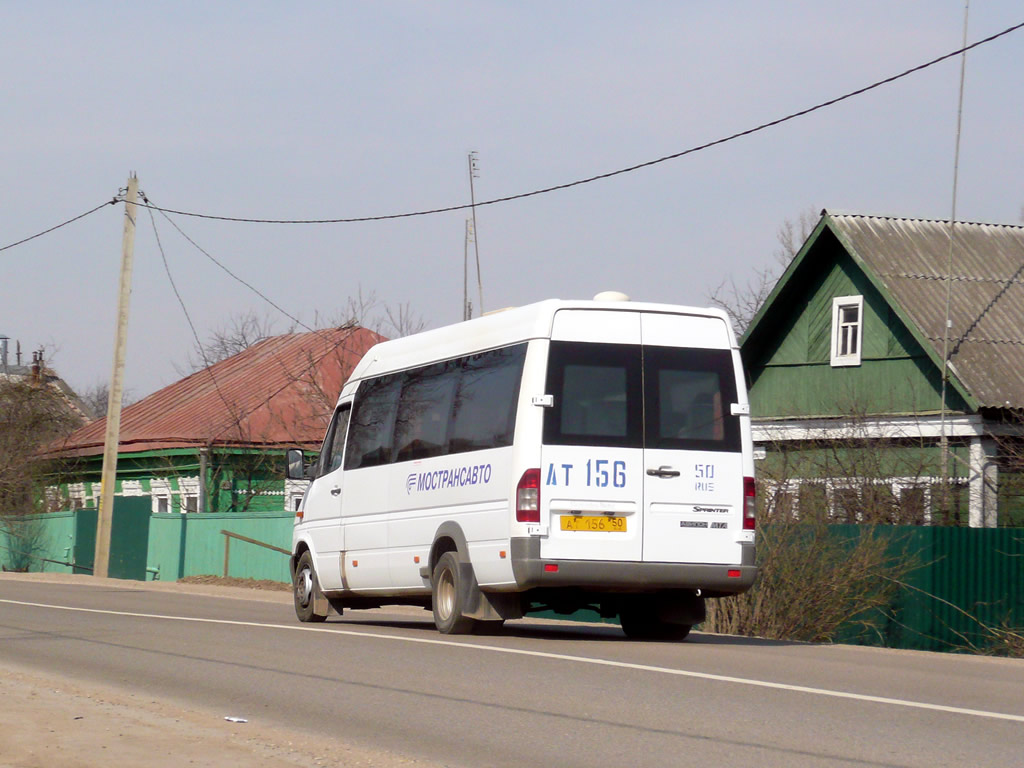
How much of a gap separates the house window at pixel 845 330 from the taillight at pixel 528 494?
16.4 m

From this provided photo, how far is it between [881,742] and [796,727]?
0.57m

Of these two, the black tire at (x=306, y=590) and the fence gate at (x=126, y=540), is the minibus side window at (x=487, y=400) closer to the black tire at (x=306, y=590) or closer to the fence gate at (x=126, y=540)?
the black tire at (x=306, y=590)

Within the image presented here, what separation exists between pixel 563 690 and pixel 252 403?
33209 millimetres

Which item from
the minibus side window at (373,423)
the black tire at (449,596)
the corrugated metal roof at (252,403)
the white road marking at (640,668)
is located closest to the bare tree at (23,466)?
the corrugated metal roof at (252,403)

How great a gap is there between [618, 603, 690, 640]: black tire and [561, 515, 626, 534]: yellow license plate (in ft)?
5.80

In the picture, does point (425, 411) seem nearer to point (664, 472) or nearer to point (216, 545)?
point (664, 472)

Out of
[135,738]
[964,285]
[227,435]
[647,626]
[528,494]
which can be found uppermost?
[964,285]

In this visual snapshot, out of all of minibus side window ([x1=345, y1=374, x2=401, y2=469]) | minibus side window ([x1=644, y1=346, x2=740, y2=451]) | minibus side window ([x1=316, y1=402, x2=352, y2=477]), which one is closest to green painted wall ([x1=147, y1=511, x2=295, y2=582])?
minibus side window ([x1=316, y1=402, x2=352, y2=477])

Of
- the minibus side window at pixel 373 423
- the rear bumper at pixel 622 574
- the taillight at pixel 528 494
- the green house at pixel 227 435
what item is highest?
the green house at pixel 227 435

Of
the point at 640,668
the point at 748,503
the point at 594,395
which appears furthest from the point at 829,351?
the point at 640,668

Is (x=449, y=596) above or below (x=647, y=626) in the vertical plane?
above

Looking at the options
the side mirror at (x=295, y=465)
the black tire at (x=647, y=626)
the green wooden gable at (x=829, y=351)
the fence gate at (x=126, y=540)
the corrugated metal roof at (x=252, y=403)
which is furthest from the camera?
the corrugated metal roof at (x=252, y=403)

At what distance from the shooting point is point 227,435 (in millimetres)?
39719

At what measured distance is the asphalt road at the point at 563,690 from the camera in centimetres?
734
